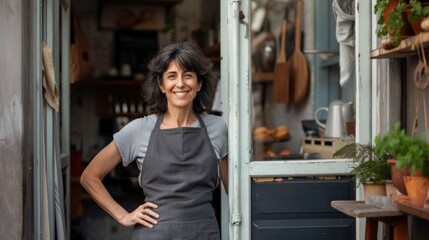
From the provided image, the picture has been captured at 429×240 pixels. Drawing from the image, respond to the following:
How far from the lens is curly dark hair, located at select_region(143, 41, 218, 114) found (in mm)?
3090

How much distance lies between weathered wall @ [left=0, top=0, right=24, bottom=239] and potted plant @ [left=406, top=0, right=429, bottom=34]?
1736 millimetres

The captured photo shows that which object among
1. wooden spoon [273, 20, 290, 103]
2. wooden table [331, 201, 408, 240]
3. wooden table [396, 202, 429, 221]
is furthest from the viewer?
wooden spoon [273, 20, 290, 103]

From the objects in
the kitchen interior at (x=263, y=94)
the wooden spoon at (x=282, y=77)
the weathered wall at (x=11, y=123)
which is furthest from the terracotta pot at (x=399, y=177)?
the wooden spoon at (x=282, y=77)

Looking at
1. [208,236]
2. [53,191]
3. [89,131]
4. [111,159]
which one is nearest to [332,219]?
[208,236]

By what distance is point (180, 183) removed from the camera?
3.03 m

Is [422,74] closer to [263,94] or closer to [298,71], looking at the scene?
[298,71]

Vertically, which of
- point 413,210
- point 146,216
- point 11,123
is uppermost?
point 11,123

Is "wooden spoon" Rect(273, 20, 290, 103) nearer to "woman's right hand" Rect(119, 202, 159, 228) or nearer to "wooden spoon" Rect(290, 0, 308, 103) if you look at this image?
"wooden spoon" Rect(290, 0, 308, 103)

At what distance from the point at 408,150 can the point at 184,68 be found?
113 cm

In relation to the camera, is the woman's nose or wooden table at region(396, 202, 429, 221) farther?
the woman's nose

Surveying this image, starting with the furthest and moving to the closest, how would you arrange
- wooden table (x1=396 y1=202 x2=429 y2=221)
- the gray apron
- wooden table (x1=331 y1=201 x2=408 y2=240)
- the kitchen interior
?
the kitchen interior → the gray apron → wooden table (x1=331 y1=201 x2=408 y2=240) → wooden table (x1=396 y1=202 x2=429 y2=221)

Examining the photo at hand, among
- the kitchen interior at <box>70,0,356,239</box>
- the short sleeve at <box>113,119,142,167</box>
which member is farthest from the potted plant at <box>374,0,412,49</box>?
the short sleeve at <box>113,119,142,167</box>

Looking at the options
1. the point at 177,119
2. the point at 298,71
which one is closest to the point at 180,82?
the point at 177,119

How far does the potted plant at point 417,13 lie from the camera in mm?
2410
